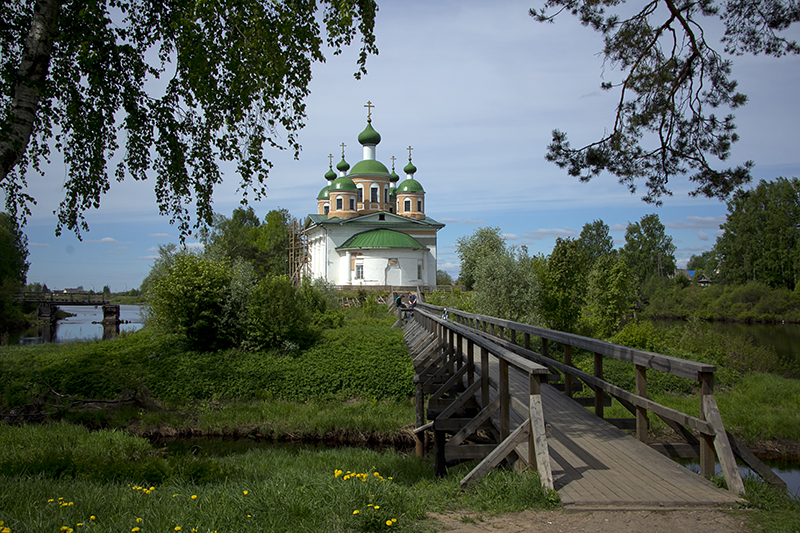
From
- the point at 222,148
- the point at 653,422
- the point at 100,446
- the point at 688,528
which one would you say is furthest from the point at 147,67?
the point at 653,422

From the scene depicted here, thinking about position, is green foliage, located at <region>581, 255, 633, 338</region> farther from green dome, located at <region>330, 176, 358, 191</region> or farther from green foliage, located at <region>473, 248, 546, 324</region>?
green dome, located at <region>330, 176, 358, 191</region>

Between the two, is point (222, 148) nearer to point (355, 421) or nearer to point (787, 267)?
point (355, 421)

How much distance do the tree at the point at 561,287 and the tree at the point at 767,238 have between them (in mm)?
33462

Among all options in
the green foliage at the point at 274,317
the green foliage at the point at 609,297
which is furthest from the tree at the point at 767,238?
the green foliage at the point at 274,317

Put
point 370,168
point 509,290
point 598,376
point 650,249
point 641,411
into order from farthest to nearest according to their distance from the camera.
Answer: point 650,249 → point 370,168 → point 509,290 → point 598,376 → point 641,411

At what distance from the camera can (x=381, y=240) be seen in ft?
144

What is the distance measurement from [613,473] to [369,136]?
50.4 m

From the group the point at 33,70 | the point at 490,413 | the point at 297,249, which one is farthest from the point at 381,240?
the point at 490,413

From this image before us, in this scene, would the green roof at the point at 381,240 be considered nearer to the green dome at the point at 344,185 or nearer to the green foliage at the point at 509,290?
the green dome at the point at 344,185

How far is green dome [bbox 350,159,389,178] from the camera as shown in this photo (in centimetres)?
5269

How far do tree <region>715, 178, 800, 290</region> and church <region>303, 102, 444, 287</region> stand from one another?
89.9 ft

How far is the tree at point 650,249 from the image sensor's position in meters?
66.4

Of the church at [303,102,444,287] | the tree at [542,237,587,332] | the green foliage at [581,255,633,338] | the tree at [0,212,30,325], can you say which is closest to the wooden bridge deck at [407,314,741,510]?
the tree at [542,237,587,332]

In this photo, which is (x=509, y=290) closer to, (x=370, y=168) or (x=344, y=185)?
(x=344, y=185)
